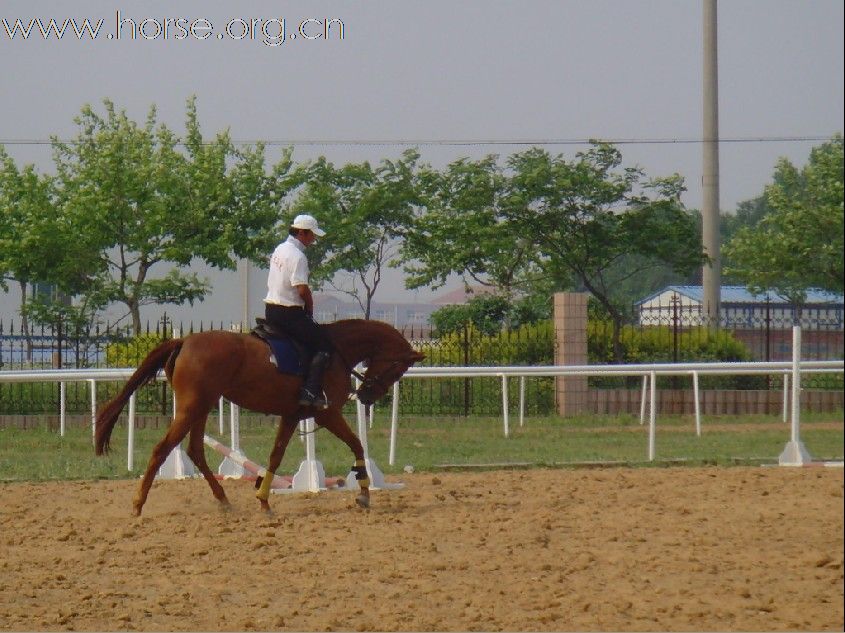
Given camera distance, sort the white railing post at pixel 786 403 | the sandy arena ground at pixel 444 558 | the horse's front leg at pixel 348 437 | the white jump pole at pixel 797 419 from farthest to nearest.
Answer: the horse's front leg at pixel 348 437 → the sandy arena ground at pixel 444 558 → the white railing post at pixel 786 403 → the white jump pole at pixel 797 419

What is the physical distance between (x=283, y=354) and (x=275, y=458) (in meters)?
0.80

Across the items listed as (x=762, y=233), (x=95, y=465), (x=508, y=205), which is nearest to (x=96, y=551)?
(x=95, y=465)

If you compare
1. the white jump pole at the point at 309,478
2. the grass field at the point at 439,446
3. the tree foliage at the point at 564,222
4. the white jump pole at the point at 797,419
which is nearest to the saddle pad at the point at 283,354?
the white jump pole at the point at 309,478

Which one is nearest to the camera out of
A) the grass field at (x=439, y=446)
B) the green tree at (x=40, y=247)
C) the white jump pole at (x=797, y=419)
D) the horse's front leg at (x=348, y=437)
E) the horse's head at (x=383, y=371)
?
the white jump pole at (x=797, y=419)

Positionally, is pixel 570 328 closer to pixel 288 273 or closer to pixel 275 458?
pixel 275 458

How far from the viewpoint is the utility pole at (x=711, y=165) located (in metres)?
2.57

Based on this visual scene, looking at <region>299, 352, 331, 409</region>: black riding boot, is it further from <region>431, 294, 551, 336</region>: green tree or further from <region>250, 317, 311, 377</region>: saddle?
<region>431, 294, 551, 336</region>: green tree

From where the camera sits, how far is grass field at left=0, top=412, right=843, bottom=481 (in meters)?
12.2

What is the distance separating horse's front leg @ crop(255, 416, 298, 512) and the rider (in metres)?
0.34

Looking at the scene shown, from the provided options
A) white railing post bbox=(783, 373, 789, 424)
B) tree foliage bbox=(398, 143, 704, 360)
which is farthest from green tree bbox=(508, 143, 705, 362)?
white railing post bbox=(783, 373, 789, 424)

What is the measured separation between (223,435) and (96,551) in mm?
8736

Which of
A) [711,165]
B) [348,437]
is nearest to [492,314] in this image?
[348,437]

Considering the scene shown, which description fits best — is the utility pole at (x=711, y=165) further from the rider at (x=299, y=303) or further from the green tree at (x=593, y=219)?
the green tree at (x=593, y=219)

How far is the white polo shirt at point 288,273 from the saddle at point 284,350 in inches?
10.0
